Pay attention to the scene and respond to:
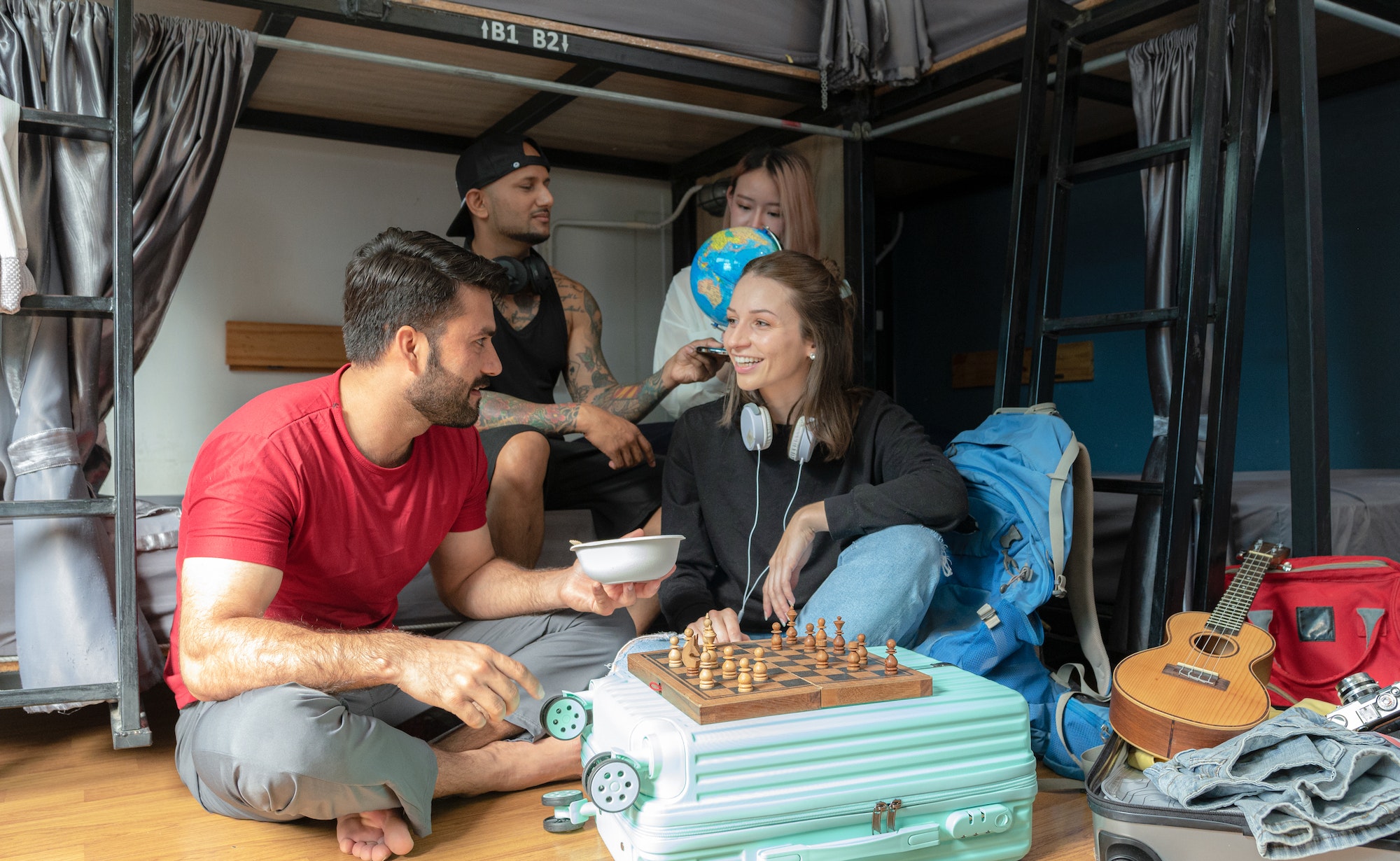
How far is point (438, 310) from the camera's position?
6.51 feet

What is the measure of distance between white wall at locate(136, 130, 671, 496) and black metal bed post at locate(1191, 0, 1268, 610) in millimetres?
3323

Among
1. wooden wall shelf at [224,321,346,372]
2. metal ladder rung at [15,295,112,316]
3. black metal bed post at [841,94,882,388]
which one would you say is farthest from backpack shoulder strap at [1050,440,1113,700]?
wooden wall shelf at [224,321,346,372]

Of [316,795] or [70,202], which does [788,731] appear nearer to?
[316,795]

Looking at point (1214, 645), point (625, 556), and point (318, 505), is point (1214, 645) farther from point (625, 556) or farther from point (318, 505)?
point (318, 505)

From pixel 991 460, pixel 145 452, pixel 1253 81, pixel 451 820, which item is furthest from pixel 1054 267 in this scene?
pixel 145 452

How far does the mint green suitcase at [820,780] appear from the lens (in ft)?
4.55

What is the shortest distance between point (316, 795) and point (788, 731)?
2.65 feet

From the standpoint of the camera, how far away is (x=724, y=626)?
75.4 inches

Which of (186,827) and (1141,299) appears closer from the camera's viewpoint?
(186,827)

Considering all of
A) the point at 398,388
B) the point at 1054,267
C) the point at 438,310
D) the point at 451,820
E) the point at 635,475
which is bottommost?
the point at 451,820

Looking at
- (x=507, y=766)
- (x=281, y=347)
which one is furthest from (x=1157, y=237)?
(x=281, y=347)

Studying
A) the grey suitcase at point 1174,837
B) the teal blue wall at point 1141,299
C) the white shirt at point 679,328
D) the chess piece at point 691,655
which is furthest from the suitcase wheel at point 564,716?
the teal blue wall at point 1141,299

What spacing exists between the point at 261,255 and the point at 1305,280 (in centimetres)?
390

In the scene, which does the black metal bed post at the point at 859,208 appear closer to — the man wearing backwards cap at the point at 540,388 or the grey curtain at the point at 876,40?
the grey curtain at the point at 876,40
